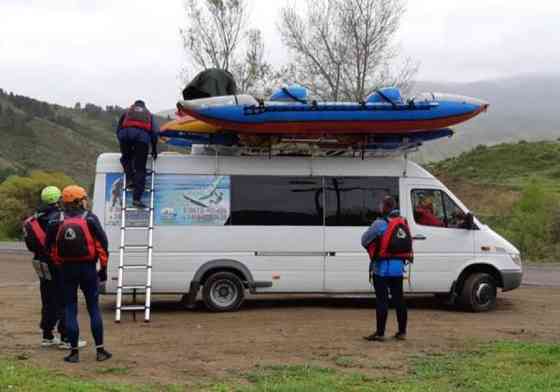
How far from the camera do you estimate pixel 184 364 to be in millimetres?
8133

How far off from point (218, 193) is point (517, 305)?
5580 millimetres

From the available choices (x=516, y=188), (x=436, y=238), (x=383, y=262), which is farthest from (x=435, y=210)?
(x=516, y=188)

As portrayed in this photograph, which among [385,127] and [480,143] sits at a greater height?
[480,143]

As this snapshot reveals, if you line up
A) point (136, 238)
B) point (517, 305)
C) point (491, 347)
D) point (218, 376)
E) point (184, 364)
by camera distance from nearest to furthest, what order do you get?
1. point (218, 376)
2. point (184, 364)
3. point (491, 347)
4. point (136, 238)
5. point (517, 305)

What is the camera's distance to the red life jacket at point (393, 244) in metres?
9.45

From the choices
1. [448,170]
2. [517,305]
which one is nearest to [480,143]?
[448,170]

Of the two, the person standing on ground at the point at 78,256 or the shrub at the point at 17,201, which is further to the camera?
the shrub at the point at 17,201

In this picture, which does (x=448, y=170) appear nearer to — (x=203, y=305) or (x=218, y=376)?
(x=203, y=305)

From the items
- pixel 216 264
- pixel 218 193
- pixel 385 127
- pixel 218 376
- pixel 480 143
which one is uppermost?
pixel 480 143

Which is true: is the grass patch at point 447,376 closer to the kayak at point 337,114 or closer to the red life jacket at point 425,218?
the red life jacket at point 425,218

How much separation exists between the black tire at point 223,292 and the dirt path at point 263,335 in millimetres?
198

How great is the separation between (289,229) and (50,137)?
74.3 metres

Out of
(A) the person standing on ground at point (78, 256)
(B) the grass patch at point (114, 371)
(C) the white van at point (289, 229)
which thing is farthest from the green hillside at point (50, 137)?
(B) the grass patch at point (114, 371)

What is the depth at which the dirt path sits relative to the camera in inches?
319
